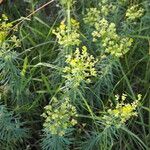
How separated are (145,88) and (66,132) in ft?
2.14

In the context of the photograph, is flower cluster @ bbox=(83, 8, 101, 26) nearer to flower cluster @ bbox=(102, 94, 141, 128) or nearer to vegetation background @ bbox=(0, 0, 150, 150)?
vegetation background @ bbox=(0, 0, 150, 150)

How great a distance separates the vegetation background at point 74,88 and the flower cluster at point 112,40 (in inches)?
1.7

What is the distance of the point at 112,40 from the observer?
2.18 meters

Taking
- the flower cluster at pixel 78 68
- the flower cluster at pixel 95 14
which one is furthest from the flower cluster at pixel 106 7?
the flower cluster at pixel 78 68

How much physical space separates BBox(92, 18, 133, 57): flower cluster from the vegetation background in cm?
4

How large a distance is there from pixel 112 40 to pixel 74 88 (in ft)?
1.20

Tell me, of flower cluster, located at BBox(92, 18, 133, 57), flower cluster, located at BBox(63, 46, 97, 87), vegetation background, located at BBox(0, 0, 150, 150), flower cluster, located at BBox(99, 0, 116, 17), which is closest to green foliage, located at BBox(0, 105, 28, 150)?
vegetation background, located at BBox(0, 0, 150, 150)

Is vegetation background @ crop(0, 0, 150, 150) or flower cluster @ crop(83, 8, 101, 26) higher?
flower cluster @ crop(83, 8, 101, 26)

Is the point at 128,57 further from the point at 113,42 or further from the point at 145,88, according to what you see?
the point at 113,42

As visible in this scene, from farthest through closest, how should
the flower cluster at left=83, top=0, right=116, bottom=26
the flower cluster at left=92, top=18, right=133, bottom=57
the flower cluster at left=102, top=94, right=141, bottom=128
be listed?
the flower cluster at left=83, top=0, right=116, bottom=26
the flower cluster at left=92, top=18, right=133, bottom=57
the flower cluster at left=102, top=94, right=141, bottom=128

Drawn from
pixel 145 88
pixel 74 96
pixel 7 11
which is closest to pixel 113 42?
pixel 74 96

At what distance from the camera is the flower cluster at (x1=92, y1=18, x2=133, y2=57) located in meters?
2.00

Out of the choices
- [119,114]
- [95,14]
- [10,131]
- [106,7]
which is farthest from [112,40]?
[10,131]

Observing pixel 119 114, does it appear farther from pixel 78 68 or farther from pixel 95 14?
pixel 95 14
